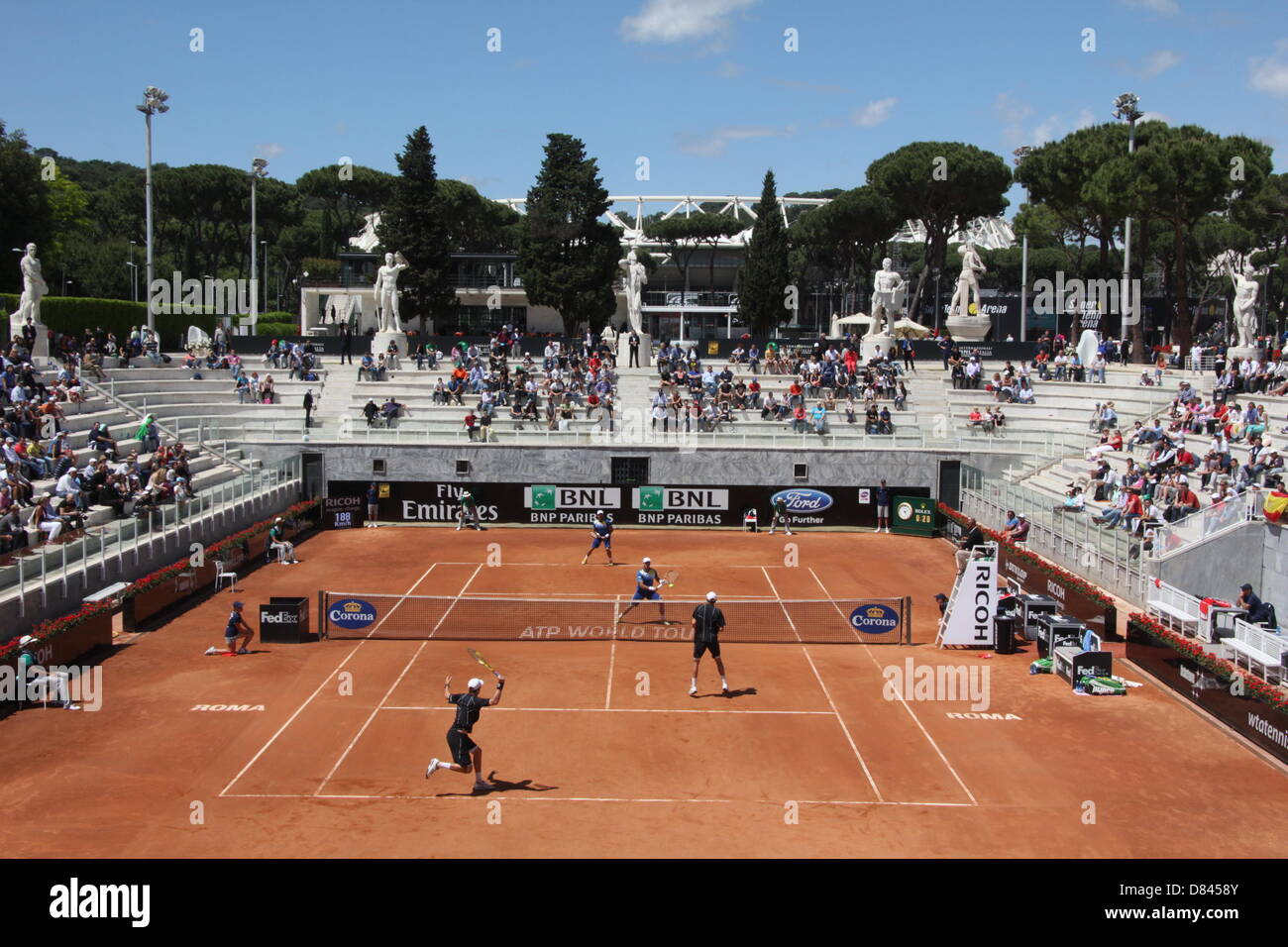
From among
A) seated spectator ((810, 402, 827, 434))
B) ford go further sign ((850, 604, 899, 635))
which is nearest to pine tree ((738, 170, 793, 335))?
seated spectator ((810, 402, 827, 434))

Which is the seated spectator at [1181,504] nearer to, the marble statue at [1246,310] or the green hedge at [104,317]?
the marble statue at [1246,310]

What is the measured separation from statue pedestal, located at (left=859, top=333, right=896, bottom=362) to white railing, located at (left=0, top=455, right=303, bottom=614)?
29.5 meters

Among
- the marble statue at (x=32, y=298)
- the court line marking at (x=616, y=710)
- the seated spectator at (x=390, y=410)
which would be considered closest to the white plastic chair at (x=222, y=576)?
the court line marking at (x=616, y=710)

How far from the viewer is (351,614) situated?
24.6 metres

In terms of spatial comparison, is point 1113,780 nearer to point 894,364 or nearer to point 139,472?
point 139,472

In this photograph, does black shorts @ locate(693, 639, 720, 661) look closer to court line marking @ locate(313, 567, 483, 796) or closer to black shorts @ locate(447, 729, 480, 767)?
court line marking @ locate(313, 567, 483, 796)

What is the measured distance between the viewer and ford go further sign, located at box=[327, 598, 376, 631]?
2455 centimetres

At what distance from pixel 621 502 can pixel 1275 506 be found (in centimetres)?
2210

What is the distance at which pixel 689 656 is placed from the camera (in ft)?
76.9

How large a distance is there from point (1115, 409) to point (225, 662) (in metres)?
36.6

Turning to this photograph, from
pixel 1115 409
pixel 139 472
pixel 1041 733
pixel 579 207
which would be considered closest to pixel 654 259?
pixel 579 207

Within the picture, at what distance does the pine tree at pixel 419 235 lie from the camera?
2746 inches

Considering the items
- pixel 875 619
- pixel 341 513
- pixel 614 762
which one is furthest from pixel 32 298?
pixel 614 762

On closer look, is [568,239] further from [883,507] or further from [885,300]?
[883,507]
